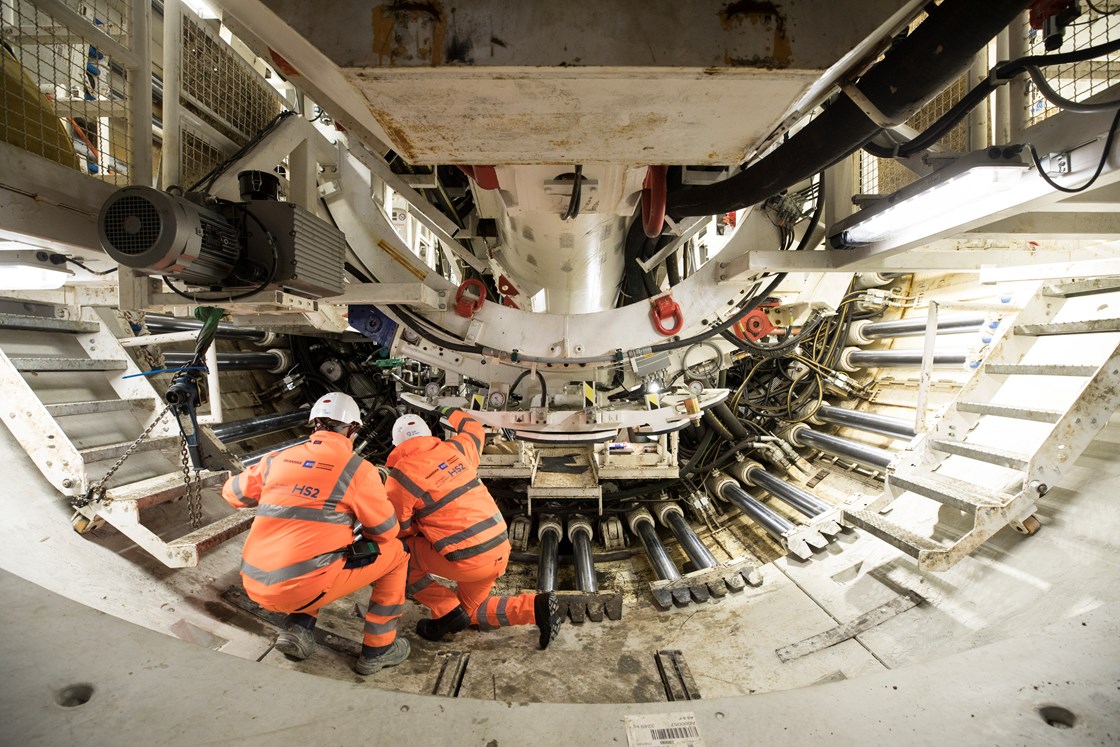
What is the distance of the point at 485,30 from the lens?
90cm

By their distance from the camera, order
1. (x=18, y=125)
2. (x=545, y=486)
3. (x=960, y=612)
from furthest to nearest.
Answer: (x=545, y=486) < (x=960, y=612) < (x=18, y=125)

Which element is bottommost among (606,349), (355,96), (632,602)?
(632,602)

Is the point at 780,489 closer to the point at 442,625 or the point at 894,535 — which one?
the point at 894,535

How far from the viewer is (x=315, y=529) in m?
2.33

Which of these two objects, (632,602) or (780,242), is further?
(632,602)

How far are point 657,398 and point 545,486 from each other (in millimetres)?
1302

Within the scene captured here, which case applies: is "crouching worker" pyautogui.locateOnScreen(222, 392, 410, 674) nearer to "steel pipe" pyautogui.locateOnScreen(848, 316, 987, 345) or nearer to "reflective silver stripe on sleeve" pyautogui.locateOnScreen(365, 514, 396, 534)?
"reflective silver stripe on sleeve" pyautogui.locateOnScreen(365, 514, 396, 534)

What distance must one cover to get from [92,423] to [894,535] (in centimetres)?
415

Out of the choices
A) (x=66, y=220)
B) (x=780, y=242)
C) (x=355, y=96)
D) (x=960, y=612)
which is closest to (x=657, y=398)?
(x=780, y=242)

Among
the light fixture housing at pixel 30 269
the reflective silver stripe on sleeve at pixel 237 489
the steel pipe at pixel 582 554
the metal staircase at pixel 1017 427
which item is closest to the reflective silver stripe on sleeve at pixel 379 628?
the reflective silver stripe on sleeve at pixel 237 489

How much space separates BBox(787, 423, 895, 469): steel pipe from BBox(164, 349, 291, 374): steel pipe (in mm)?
5425

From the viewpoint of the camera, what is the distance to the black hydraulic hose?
3.18ft

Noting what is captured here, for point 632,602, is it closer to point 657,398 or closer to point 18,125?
point 657,398

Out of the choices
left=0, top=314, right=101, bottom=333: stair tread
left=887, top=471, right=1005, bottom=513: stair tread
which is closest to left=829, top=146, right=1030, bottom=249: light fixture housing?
left=887, top=471, right=1005, bottom=513: stair tread
